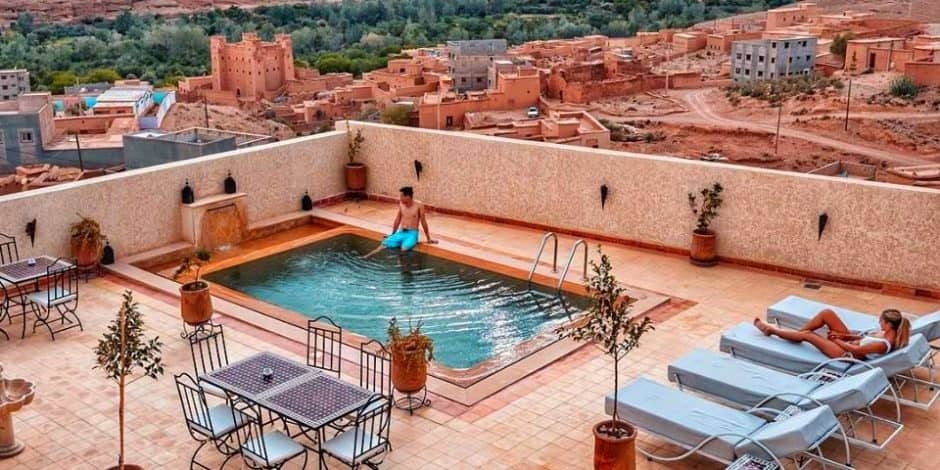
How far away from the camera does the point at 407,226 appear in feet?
34.3

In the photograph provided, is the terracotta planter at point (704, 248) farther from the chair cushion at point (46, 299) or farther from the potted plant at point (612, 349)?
the chair cushion at point (46, 299)

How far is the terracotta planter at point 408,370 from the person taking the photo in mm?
6082

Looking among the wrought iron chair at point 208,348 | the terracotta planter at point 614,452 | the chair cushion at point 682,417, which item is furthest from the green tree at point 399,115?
the terracotta planter at point 614,452

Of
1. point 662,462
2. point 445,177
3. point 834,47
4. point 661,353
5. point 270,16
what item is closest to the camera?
point 662,462

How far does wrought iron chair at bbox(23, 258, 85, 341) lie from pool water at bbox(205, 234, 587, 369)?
66.4 inches

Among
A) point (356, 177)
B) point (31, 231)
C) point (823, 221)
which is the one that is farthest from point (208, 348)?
point (823, 221)

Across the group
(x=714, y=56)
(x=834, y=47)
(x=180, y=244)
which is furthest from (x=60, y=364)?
(x=714, y=56)

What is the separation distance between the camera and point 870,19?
205ft

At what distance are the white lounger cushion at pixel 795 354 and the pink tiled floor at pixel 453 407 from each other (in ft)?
1.18

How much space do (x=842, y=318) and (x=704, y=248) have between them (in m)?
2.49

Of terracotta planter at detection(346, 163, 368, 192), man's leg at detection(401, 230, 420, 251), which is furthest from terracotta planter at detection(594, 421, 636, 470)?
terracotta planter at detection(346, 163, 368, 192)

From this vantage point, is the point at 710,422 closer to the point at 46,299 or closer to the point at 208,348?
the point at 208,348

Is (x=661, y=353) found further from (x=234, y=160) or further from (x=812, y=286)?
(x=234, y=160)

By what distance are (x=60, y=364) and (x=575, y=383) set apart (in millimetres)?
3891
